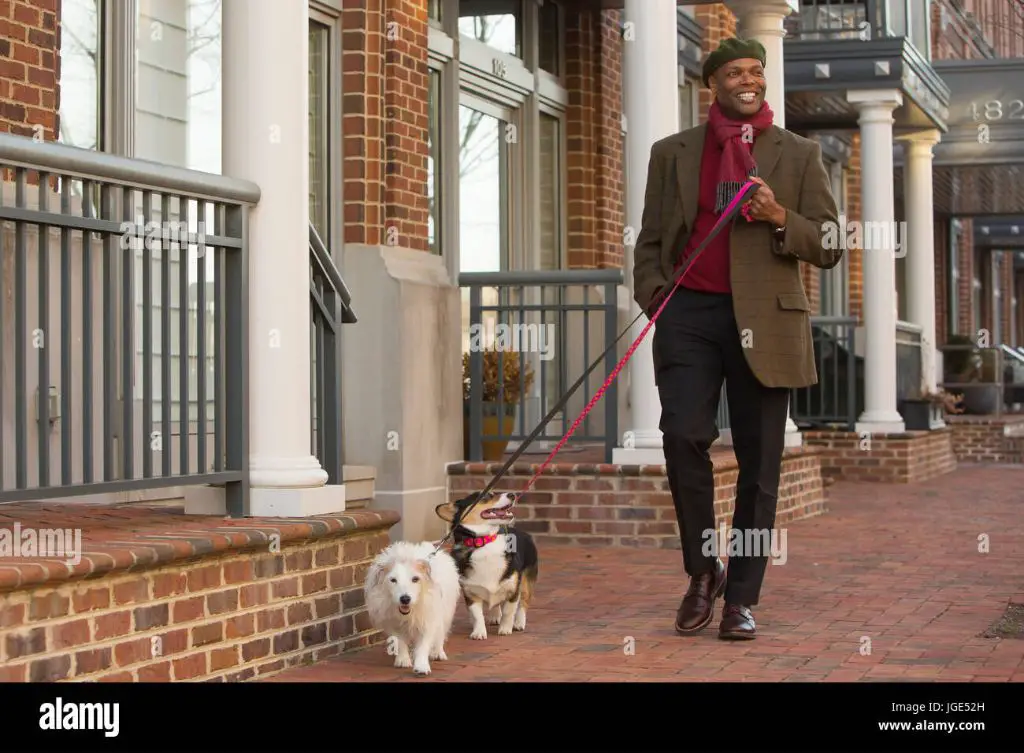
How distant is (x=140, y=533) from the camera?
16.9 feet

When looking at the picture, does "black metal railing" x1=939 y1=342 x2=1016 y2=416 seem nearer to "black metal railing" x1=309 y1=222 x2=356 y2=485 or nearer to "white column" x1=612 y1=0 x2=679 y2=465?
"white column" x1=612 y1=0 x2=679 y2=465

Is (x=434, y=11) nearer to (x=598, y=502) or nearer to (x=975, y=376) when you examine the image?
(x=598, y=502)

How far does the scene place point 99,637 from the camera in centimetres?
454

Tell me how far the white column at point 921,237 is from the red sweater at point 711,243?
12.3 m

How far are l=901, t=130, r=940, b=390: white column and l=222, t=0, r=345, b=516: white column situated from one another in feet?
42.7

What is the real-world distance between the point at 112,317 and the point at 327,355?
1376 millimetres

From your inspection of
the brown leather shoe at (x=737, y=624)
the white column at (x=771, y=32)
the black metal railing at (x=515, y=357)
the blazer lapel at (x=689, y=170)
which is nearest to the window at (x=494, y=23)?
the white column at (x=771, y=32)

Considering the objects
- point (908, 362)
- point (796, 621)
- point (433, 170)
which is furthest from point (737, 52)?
point (908, 362)

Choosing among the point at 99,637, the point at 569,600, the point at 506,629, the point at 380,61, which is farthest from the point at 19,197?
the point at 380,61

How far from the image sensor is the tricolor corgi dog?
605cm

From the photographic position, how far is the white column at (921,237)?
18000 millimetres

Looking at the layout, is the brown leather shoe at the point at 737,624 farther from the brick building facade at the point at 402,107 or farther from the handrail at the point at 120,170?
the brick building facade at the point at 402,107
